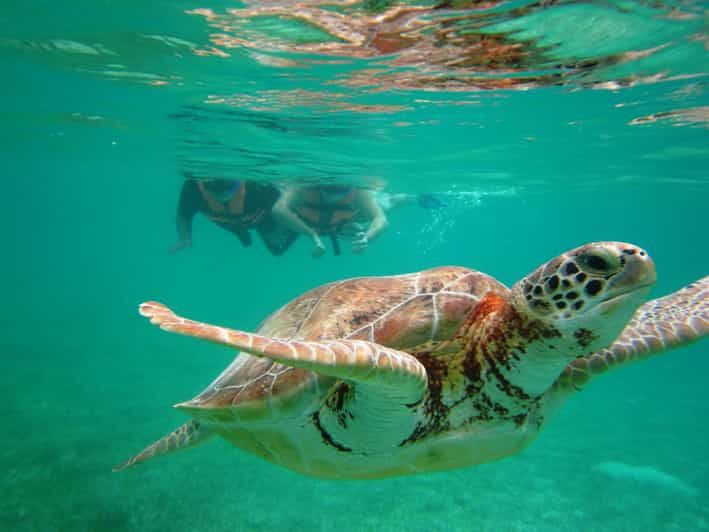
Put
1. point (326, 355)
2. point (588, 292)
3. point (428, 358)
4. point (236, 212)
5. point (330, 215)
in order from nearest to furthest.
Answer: point (326, 355) → point (588, 292) → point (428, 358) → point (236, 212) → point (330, 215)

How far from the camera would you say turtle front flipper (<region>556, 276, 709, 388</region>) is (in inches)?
121

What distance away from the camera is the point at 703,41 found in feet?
22.5

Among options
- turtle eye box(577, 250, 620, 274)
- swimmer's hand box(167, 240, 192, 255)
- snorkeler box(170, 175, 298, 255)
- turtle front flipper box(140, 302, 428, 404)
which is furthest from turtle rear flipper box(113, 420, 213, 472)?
swimmer's hand box(167, 240, 192, 255)

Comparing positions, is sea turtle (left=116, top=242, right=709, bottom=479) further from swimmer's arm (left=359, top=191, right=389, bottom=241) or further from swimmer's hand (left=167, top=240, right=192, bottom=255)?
swimmer's arm (left=359, top=191, right=389, bottom=241)

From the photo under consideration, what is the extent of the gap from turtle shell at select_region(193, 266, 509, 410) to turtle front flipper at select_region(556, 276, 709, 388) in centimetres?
82

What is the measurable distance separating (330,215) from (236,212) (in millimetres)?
2657

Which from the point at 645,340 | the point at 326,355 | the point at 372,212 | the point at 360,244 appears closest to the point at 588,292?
the point at 326,355

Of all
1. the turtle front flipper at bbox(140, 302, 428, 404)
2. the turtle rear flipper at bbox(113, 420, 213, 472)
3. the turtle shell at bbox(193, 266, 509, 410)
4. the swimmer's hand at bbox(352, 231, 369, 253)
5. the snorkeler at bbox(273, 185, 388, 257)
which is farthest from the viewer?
the snorkeler at bbox(273, 185, 388, 257)

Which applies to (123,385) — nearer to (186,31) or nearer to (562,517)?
(186,31)

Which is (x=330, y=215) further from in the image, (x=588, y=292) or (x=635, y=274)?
(x=635, y=274)

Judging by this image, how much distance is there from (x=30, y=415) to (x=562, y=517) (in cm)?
1080

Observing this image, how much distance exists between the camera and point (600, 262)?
200 cm

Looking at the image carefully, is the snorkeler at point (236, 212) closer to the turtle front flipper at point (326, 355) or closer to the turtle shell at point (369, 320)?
the turtle shell at point (369, 320)

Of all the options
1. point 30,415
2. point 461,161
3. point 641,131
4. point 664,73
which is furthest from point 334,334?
point 461,161
